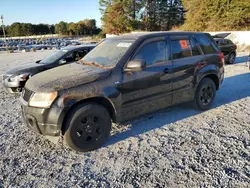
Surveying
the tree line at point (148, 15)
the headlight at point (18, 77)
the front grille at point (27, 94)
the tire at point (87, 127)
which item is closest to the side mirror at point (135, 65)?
the tire at point (87, 127)

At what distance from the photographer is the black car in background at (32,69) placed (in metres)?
6.25

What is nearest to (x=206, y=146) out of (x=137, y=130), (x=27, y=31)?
(x=137, y=130)

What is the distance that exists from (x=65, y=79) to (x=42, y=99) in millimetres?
462

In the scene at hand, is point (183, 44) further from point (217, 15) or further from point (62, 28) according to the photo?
point (62, 28)

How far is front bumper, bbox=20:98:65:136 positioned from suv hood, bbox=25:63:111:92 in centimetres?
29

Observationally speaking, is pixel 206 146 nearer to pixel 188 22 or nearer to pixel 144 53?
pixel 144 53

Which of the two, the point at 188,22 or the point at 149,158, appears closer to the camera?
the point at 149,158

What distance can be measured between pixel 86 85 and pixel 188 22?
2927 cm

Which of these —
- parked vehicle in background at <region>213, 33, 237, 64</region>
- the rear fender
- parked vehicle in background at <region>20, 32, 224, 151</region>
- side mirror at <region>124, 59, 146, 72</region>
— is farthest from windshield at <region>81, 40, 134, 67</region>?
parked vehicle in background at <region>213, 33, 237, 64</region>

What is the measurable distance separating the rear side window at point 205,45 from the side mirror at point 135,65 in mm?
1991

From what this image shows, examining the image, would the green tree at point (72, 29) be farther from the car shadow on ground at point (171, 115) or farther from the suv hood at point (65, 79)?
the suv hood at point (65, 79)

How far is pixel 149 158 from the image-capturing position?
10.3 feet

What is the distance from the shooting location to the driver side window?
12.4 ft

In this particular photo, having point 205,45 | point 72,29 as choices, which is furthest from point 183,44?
point 72,29
